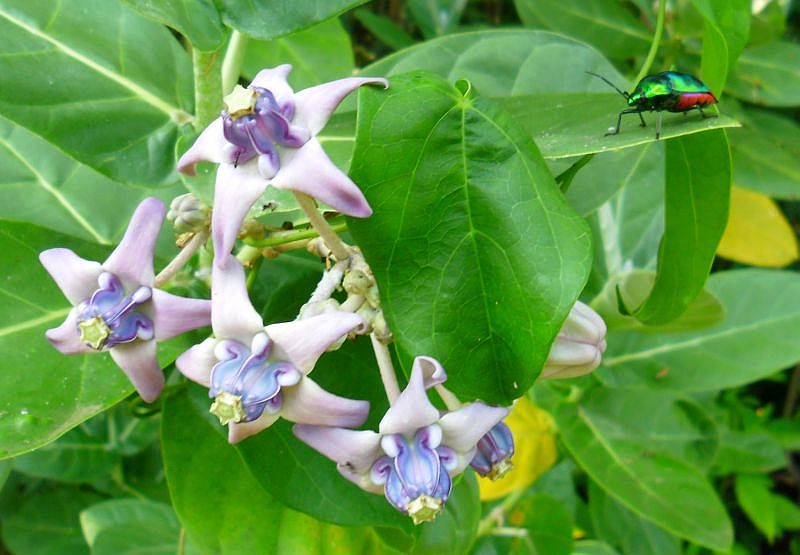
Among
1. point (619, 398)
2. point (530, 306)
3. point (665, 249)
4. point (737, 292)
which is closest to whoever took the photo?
point (530, 306)

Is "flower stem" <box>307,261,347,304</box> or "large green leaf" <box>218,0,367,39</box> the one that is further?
"large green leaf" <box>218,0,367,39</box>

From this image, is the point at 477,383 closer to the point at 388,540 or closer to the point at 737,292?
the point at 388,540

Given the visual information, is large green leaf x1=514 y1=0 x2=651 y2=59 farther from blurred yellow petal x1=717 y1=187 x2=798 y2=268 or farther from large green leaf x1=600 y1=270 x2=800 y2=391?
large green leaf x1=600 y1=270 x2=800 y2=391

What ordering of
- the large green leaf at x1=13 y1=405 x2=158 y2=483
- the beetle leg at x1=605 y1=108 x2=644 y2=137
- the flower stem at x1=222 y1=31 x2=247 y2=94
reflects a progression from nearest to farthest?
the beetle leg at x1=605 y1=108 x2=644 y2=137 → the flower stem at x1=222 y1=31 x2=247 y2=94 → the large green leaf at x1=13 y1=405 x2=158 y2=483

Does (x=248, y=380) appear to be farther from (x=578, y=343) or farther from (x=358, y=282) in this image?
(x=578, y=343)

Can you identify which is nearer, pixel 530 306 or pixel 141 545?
pixel 530 306

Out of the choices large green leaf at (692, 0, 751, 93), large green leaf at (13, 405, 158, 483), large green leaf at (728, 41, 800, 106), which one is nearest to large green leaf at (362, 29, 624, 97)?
large green leaf at (692, 0, 751, 93)

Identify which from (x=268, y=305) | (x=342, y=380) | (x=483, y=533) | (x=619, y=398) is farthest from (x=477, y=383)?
(x=483, y=533)
